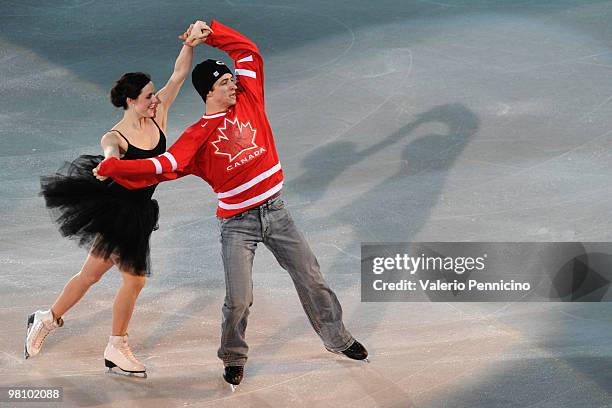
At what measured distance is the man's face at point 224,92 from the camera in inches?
224

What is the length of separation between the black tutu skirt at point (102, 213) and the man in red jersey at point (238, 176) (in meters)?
0.30

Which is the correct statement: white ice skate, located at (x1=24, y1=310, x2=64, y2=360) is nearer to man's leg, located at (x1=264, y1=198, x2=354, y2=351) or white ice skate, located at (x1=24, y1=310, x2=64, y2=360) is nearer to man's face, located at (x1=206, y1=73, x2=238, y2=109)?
man's leg, located at (x1=264, y1=198, x2=354, y2=351)

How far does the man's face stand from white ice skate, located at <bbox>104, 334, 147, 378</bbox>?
143 cm

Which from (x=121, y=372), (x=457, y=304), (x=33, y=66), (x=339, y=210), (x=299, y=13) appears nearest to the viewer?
(x=121, y=372)

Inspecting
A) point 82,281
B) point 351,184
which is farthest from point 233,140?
point 351,184

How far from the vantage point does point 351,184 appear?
333 inches

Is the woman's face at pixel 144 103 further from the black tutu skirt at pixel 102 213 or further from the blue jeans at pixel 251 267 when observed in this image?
the blue jeans at pixel 251 267

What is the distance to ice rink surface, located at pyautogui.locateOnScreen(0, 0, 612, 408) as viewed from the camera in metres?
5.93

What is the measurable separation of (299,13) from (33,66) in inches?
109

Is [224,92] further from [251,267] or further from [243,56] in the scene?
[251,267]

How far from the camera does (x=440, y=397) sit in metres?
5.63

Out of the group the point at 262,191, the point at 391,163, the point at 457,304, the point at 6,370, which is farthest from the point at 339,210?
the point at 6,370

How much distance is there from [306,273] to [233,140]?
2.72 feet

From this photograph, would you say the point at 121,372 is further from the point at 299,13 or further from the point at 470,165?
the point at 299,13
